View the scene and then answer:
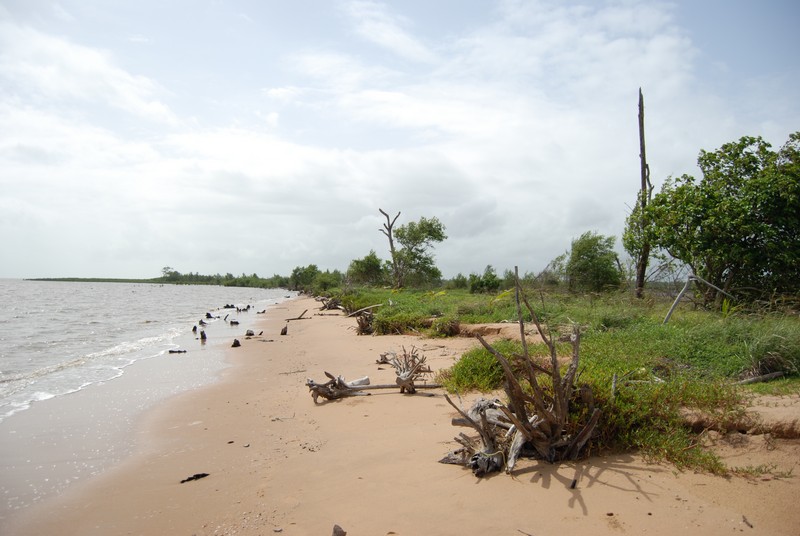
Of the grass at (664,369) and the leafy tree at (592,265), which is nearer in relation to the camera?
the grass at (664,369)

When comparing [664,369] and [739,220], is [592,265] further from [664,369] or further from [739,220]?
[664,369]

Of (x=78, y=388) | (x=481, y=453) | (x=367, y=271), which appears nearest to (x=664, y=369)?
(x=481, y=453)

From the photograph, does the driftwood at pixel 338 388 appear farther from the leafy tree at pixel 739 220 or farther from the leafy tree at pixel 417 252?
the leafy tree at pixel 417 252

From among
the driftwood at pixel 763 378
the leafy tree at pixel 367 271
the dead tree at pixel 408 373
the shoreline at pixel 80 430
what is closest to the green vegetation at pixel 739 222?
the driftwood at pixel 763 378

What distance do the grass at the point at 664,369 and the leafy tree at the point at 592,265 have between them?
13197mm

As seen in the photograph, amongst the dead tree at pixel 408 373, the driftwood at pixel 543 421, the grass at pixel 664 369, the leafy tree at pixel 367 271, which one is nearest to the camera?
the driftwood at pixel 543 421

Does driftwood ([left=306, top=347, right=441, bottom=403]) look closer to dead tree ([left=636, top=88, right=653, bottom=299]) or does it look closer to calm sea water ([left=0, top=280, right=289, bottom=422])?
calm sea water ([left=0, top=280, right=289, bottom=422])

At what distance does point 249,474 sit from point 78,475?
195 cm

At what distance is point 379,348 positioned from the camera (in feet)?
40.1

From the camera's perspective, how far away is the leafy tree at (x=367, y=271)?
4553 centimetres

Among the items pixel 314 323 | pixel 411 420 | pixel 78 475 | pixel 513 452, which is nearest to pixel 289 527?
pixel 513 452

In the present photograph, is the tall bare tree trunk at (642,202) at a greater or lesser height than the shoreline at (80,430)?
greater

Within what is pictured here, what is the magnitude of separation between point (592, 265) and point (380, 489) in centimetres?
2250

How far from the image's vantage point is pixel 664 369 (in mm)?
6250
